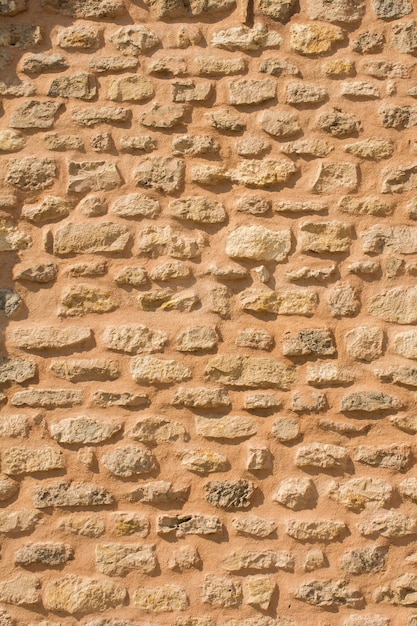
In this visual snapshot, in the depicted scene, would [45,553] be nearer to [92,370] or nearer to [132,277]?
[92,370]

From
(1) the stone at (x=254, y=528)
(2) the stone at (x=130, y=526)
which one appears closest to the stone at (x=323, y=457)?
(1) the stone at (x=254, y=528)

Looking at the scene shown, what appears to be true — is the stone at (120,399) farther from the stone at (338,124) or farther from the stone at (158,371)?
the stone at (338,124)

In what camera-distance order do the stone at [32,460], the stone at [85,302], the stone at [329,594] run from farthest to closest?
the stone at [85,302] → the stone at [32,460] → the stone at [329,594]

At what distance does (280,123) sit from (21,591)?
7.52 feet

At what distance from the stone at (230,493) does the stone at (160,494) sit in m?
0.10

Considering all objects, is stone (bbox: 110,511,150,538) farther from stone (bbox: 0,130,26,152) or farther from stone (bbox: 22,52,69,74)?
stone (bbox: 22,52,69,74)

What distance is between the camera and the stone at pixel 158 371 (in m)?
3.39

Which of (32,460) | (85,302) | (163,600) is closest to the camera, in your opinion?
(163,600)

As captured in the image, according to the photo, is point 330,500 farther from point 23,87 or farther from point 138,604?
point 23,87

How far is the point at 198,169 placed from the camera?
3527mm

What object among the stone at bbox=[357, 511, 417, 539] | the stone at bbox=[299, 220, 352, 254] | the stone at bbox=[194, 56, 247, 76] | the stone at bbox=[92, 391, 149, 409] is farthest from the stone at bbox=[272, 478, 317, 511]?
the stone at bbox=[194, 56, 247, 76]

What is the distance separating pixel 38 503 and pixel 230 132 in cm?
Result: 182

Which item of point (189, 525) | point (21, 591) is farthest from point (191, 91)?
point (21, 591)

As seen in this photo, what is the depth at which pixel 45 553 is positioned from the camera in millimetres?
3285
